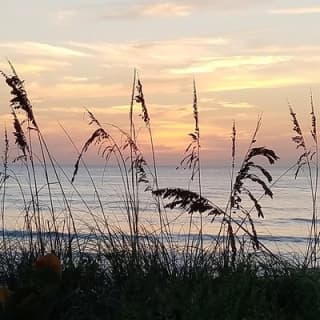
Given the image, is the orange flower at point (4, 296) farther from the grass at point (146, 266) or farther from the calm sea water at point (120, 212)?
the calm sea water at point (120, 212)

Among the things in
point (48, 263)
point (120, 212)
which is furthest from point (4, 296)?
point (120, 212)

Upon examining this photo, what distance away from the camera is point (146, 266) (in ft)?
21.2

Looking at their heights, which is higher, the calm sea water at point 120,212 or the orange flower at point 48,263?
the calm sea water at point 120,212

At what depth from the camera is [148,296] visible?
5797mm

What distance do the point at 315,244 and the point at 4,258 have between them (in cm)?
269

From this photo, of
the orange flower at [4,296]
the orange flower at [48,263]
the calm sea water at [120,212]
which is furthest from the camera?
the calm sea water at [120,212]

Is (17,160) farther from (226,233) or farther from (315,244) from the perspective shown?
(315,244)

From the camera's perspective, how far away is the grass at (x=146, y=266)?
543 cm

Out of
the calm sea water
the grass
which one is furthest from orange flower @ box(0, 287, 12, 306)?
the calm sea water

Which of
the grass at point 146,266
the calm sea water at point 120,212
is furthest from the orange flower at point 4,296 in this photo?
the calm sea water at point 120,212

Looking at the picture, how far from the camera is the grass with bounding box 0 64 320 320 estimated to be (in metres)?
5.43

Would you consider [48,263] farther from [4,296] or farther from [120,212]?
[120,212]

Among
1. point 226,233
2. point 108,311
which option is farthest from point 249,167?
point 108,311

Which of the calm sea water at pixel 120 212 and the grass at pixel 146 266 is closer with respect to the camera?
the grass at pixel 146 266
